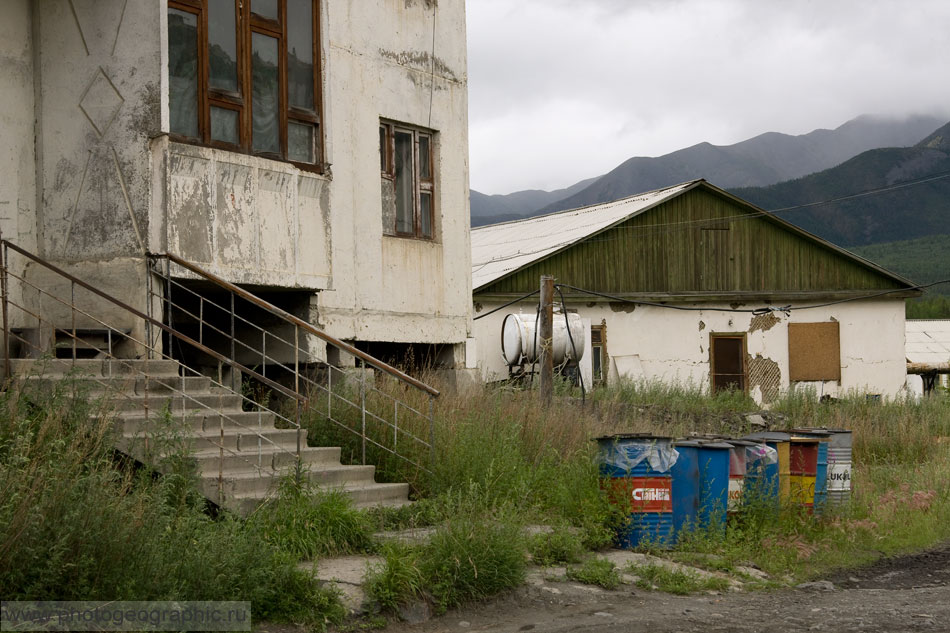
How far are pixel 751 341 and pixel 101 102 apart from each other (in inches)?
749

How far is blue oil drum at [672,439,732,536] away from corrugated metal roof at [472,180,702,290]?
42.0 feet

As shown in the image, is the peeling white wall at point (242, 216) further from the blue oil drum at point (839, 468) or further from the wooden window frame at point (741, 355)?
the wooden window frame at point (741, 355)

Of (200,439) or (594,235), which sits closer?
(200,439)

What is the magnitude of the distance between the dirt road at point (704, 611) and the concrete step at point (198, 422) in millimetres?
2856

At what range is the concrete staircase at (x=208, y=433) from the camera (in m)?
8.41

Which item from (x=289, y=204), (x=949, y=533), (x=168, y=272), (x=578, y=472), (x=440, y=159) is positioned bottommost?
(x=949, y=533)

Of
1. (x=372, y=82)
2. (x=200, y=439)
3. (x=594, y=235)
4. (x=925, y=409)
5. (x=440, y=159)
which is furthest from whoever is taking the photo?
(x=594, y=235)

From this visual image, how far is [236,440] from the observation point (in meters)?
9.34

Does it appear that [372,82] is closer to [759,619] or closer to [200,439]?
[200,439]

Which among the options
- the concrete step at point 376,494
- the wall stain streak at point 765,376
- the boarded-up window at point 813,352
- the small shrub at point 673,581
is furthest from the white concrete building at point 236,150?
the boarded-up window at point 813,352

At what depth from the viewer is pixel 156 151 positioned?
1022cm

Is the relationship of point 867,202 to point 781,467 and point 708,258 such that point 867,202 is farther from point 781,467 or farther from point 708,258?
point 781,467

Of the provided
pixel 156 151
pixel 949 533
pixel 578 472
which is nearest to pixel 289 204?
pixel 156 151

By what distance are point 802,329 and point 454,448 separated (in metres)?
18.1
